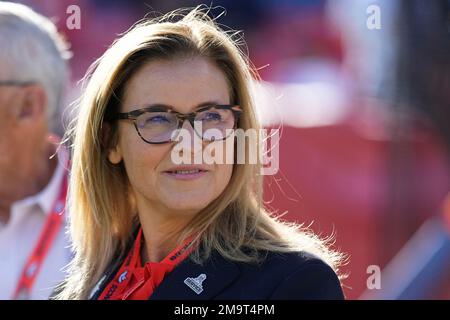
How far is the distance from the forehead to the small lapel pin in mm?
379

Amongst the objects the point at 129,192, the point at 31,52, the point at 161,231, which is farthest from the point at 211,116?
the point at 31,52

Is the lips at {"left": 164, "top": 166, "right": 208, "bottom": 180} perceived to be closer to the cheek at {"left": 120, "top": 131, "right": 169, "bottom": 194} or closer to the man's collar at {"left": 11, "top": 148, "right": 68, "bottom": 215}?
the cheek at {"left": 120, "top": 131, "right": 169, "bottom": 194}

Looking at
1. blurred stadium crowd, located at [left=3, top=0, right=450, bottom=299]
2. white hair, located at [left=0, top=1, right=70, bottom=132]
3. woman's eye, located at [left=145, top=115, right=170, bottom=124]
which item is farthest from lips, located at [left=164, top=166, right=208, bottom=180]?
blurred stadium crowd, located at [left=3, top=0, right=450, bottom=299]

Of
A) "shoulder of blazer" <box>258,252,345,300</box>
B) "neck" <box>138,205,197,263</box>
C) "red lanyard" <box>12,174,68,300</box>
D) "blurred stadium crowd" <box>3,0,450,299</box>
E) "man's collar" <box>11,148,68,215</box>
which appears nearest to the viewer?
"shoulder of blazer" <box>258,252,345,300</box>

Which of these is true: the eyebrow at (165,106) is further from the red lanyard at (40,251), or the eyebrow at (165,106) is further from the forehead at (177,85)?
the red lanyard at (40,251)

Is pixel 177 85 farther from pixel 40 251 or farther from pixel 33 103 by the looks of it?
pixel 33 103

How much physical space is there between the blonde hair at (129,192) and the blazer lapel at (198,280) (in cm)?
2

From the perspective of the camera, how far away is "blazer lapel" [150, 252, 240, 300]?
5.89 feet

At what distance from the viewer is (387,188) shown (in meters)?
4.19

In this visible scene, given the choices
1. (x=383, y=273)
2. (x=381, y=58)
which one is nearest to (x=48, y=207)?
(x=383, y=273)

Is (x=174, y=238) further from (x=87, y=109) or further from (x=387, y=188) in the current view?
(x=387, y=188)

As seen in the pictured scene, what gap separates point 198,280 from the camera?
1820 mm

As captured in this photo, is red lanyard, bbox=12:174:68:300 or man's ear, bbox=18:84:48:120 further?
man's ear, bbox=18:84:48:120
